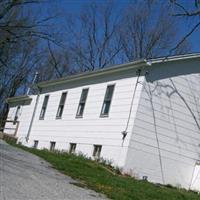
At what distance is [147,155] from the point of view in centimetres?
1961

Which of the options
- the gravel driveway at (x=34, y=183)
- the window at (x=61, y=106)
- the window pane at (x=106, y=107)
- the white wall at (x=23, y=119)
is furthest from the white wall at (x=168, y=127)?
the white wall at (x=23, y=119)

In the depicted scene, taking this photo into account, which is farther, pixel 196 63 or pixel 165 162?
pixel 196 63

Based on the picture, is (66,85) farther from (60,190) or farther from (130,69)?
(60,190)

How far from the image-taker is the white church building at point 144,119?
19484 mm

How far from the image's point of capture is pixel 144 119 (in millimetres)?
19594

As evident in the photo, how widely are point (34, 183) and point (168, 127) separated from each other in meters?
10.5

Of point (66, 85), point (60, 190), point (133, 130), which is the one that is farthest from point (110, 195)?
point (66, 85)

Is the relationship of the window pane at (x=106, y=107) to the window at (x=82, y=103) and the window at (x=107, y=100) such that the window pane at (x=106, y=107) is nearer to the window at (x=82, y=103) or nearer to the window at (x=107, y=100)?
the window at (x=107, y=100)

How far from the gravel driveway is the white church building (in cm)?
566

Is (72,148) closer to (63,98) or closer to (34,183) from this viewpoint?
(63,98)

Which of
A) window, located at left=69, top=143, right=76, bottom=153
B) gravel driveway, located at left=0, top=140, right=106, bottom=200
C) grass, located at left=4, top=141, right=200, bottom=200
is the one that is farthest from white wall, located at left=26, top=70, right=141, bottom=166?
gravel driveway, located at left=0, top=140, right=106, bottom=200

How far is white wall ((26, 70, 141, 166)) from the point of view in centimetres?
1997

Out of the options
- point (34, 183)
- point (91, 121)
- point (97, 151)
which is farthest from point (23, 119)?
point (34, 183)

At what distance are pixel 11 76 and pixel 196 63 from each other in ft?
112
